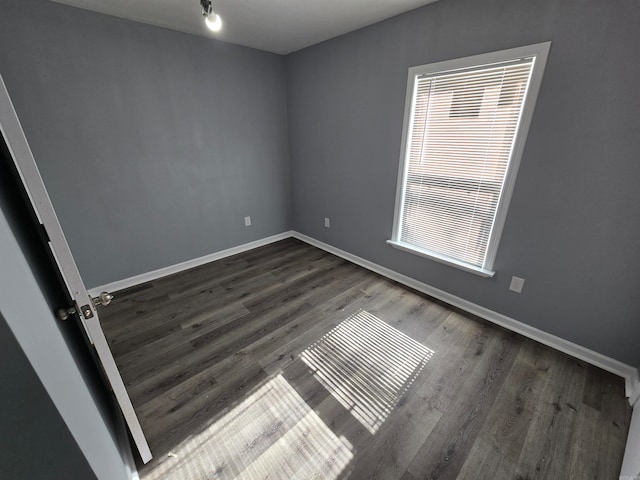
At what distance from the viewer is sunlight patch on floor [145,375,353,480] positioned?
121 cm

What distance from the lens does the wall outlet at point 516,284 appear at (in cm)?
198

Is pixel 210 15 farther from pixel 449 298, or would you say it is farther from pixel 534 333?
pixel 534 333

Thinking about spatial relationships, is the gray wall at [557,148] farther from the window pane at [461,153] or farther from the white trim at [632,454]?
the white trim at [632,454]

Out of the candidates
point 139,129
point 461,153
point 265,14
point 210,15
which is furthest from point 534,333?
point 139,129

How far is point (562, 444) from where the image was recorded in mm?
1321

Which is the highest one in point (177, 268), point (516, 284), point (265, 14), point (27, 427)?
point (265, 14)

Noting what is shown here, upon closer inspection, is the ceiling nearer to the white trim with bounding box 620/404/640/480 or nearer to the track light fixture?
the track light fixture

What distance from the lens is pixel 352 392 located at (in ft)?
5.24

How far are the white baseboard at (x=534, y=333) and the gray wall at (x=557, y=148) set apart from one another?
48 mm

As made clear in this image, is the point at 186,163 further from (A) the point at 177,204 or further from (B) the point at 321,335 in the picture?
(B) the point at 321,335

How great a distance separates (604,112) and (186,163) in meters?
3.32

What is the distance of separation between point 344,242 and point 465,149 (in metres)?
1.67

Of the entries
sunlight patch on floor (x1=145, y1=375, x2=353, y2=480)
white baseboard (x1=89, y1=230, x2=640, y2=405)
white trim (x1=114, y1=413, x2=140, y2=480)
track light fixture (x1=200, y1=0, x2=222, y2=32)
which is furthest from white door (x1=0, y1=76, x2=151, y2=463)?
white baseboard (x1=89, y1=230, x2=640, y2=405)

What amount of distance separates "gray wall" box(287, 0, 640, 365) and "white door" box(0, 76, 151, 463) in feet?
7.82
